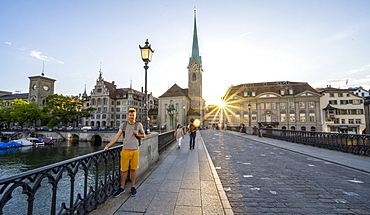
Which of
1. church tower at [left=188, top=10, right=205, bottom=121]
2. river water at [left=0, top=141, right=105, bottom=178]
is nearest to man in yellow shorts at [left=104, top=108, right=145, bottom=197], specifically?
river water at [left=0, top=141, right=105, bottom=178]

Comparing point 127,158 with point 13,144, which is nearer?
point 127,158

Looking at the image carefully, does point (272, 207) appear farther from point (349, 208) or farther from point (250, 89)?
point (250, 89)

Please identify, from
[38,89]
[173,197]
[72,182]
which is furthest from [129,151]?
[38,89]

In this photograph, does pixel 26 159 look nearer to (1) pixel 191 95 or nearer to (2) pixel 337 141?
(2) pixel 337 141

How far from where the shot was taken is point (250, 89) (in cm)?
5150

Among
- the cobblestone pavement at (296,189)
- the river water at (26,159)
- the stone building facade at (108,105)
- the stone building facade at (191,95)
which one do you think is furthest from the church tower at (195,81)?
the cobblestone pavement at (296,189)

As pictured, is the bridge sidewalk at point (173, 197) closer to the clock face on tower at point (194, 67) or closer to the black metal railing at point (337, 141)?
the black metal railing at point (337, 141)

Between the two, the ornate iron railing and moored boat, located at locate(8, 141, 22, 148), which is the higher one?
the ornate iron railing

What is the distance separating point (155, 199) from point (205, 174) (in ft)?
7.76

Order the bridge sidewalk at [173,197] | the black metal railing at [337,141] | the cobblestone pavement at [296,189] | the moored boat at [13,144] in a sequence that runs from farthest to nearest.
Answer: the moored boat at [13,144] → the black metal railing at [337,141] → the cobblestone pavement at [296,189] → the bridge sidewalk at [173,197]

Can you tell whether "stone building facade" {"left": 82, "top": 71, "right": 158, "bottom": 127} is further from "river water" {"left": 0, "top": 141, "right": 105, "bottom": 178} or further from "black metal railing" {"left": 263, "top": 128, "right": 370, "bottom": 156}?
"black metal railing" {"left": 263, "top": 128, "right": 370, "bottom": 156}

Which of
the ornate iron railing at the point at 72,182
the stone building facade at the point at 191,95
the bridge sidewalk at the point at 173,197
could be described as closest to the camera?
the ornate iron railing at the point at 72,182

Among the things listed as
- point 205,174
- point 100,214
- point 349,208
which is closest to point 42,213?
point 100,214

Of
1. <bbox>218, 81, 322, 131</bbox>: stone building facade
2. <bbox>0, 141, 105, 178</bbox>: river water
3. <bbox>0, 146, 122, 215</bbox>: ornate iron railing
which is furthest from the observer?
<bbox>218, 81, 322, 131</bbox>: stone building facade
